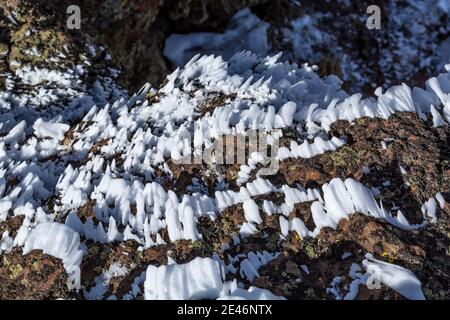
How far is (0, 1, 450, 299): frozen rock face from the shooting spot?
9.79ft

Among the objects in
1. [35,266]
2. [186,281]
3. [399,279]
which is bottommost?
[399,279]

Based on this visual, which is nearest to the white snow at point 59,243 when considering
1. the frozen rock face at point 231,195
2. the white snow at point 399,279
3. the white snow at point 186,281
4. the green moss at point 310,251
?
the frozen rock face at point 231,195

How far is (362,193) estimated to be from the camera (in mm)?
3172

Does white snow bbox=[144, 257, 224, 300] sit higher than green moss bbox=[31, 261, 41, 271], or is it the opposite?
green moss bbox=[31, 261, 41, 271]

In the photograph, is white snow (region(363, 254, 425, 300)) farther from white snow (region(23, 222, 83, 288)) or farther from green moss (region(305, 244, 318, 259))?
white snow (region(23, 222, 83, 288))

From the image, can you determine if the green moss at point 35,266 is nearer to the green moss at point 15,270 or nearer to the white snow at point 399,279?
the green moss at point 15,270

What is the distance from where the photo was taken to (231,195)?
11.3 ft

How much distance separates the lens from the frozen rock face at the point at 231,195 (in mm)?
2984

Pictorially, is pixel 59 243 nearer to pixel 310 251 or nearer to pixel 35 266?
pixel 35 266

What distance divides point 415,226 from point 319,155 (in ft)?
2.62

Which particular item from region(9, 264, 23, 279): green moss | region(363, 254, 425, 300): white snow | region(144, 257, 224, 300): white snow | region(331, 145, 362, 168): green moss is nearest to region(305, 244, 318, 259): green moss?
region(363, 254, 425, 300): white snow

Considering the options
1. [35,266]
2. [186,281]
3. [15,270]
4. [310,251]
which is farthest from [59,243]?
[310,251]

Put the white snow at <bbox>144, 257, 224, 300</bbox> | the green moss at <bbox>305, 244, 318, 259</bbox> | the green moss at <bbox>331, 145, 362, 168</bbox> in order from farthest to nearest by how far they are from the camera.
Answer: the green moss at <bbox>331, 145, 362, 168</bbox>, the green moss at <bbox>305, 244, 318, 259</bbox>, the white snow at <bbox>144, 257, 224, 300</bbox>

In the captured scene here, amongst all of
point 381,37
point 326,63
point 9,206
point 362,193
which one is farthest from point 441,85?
point 381,37
